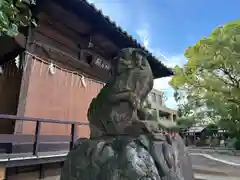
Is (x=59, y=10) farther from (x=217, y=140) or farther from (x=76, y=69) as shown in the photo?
(x=217, y=140)

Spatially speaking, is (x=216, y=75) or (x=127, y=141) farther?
(x=216, y=75)

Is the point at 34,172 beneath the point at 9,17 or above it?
beneath

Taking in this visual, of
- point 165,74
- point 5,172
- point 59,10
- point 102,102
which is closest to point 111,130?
point 102,102

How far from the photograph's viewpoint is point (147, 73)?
8.24ft

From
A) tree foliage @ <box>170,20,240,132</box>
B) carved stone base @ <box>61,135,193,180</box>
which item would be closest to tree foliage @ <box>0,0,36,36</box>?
carved stone base @ <box>61,135,193,180</box>

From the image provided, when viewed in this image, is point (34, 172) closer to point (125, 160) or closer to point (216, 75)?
point (125, 160)

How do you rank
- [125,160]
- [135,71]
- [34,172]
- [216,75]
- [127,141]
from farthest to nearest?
[216,75], [34,172], [135,71], [127,141], [125,160]

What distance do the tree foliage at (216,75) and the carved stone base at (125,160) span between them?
15557mm

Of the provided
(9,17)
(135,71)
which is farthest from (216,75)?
(9,17)

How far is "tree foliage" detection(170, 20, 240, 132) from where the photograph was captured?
15688mm

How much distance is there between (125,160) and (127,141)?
0.63 feet

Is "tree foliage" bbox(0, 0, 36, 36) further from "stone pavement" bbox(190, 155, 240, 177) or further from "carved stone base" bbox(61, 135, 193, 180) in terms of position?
"stone pavement" bbox(190, 155, 240, 177)

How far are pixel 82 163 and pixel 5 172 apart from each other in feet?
9.43

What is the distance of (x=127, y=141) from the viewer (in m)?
2.11
